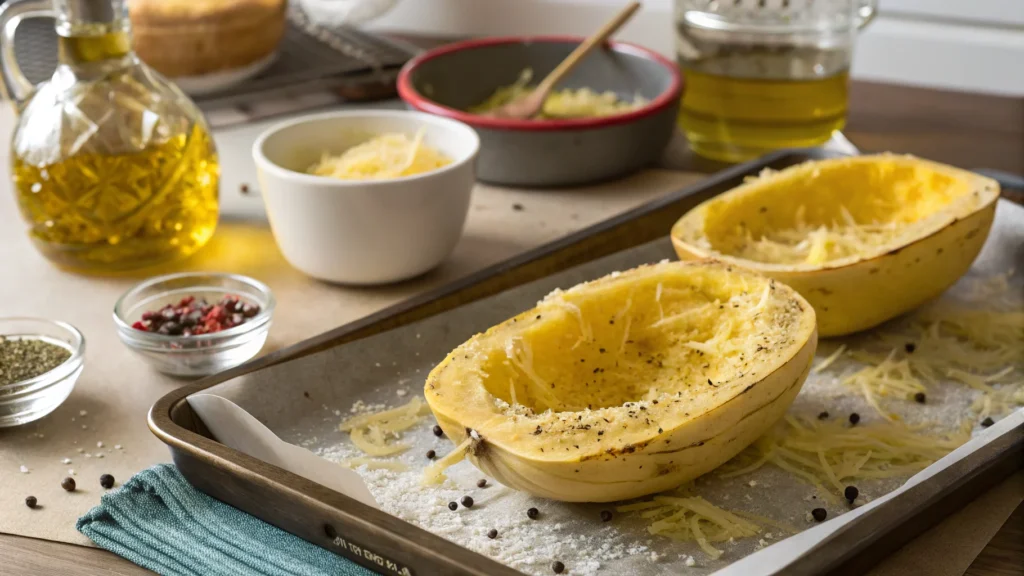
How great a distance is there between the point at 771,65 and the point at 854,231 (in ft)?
1.87

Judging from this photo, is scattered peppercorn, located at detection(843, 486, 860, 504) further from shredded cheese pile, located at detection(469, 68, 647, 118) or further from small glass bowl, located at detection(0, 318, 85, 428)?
shredded cheese pile, located at detection(469, 68, 647, 118)

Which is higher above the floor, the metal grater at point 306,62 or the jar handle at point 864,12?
the jar handle at point 864,12

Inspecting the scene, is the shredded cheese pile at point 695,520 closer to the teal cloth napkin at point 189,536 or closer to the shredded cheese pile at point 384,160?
the teal cloth napkin at point 189,536

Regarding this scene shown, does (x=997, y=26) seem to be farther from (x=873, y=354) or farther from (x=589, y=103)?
(x=873, y=354)

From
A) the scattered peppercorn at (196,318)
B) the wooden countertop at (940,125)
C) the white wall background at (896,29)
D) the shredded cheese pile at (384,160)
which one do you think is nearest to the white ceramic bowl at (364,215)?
the shredded cheese pile at (384,160)

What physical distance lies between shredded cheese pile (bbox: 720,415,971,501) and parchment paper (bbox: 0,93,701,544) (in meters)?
0.66

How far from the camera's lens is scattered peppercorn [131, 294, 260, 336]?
1.48 m

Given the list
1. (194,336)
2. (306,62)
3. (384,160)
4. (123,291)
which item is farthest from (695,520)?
(306,62)

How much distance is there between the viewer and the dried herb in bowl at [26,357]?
135 cm

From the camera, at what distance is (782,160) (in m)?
1.96

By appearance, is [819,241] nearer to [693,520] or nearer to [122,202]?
[693,520]

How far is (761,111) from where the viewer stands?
84.7 inches

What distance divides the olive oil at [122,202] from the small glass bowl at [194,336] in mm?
180

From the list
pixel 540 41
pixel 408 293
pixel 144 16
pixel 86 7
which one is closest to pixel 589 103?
pixel 540 41
